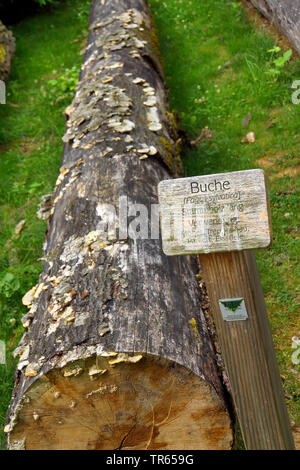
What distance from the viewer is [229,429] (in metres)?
2.41

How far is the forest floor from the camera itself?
362 centimetres

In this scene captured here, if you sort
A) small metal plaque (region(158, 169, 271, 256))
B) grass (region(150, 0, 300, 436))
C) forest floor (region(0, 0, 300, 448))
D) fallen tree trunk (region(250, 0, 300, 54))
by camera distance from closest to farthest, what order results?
1. small metal plaque (region(158, 169, 271, 256))
2. grass (region(150, 0, 300, 436))
3. forest floor (region(0, 0, 300, 448))
4. fallen tree trunk (region(250, 0, 300, 54))

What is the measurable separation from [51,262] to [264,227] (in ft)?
5.10

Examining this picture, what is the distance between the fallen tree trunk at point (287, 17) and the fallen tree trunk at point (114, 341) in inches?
101

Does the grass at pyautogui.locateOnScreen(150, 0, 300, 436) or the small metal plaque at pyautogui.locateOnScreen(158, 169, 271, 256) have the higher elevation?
the small metal plaque at pyautogui.locateOnScreen(158, 169, 271, 256)

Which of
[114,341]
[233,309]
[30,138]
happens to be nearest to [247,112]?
[30,138]

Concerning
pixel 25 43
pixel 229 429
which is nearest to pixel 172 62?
pixel 25 43

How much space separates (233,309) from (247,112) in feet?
11.8

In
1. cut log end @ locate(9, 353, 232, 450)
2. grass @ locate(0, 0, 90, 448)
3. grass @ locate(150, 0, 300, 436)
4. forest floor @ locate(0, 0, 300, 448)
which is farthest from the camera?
grass @ locate(0, 0, 90, 448)

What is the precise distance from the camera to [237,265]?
186 cm

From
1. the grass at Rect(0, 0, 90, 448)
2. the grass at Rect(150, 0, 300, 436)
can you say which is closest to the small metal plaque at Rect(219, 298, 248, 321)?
the grass at Rect(150, 0, 300, 436)

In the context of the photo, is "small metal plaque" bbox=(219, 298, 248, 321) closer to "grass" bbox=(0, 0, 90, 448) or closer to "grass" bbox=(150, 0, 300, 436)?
"grass" bbox=(150, 0, 300, 436)

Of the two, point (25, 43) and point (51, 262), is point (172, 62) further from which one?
point (51, 262)

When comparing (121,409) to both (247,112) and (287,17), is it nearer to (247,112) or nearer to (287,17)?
(247,112)
